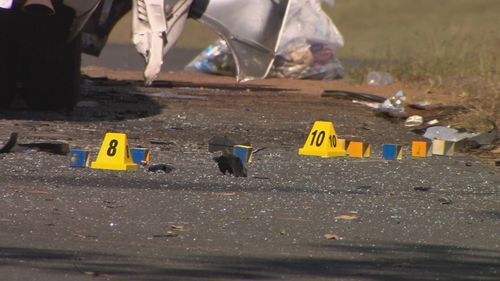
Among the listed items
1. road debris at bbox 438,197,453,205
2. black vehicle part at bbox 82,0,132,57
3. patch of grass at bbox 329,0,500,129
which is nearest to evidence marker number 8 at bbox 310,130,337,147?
road debris at bbox 438,197,453,205

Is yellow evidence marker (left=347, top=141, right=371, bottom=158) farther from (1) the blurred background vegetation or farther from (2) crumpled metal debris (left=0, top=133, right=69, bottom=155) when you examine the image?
(1) the blurred background vegetation

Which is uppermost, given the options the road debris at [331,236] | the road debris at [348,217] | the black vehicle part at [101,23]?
the black vehicle part at [101,23]

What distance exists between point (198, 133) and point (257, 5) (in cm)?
415

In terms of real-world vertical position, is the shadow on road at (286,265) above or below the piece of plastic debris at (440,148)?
below

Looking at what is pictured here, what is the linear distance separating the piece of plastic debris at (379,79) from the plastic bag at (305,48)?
91 cm

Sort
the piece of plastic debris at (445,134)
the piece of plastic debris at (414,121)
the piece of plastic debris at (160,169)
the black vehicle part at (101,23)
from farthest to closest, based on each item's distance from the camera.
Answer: the black vehicle part at (101,23)
the piece of plastic debris at (414,121)
the piece of plastic debris at (445,134)
the piece of plastic debris at (160,169)

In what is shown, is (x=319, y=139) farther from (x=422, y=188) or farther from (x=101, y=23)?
(x=101, y=23)

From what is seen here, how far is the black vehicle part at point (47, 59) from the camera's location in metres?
15.0

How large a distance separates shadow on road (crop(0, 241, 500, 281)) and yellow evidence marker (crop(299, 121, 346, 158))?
15.3ft

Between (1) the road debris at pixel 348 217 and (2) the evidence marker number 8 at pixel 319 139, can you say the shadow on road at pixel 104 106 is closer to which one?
(2) the evidence marker number 8 at pixel 319 139

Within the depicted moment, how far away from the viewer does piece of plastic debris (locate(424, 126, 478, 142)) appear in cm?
1438

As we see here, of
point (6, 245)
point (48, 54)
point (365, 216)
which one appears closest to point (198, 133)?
point (48, 54)

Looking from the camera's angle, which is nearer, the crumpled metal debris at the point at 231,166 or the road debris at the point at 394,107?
the crumpled metal debris at the point at 231,166

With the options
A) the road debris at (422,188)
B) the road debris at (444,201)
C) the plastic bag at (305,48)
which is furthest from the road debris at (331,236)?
the plastic bag at (305,48)
